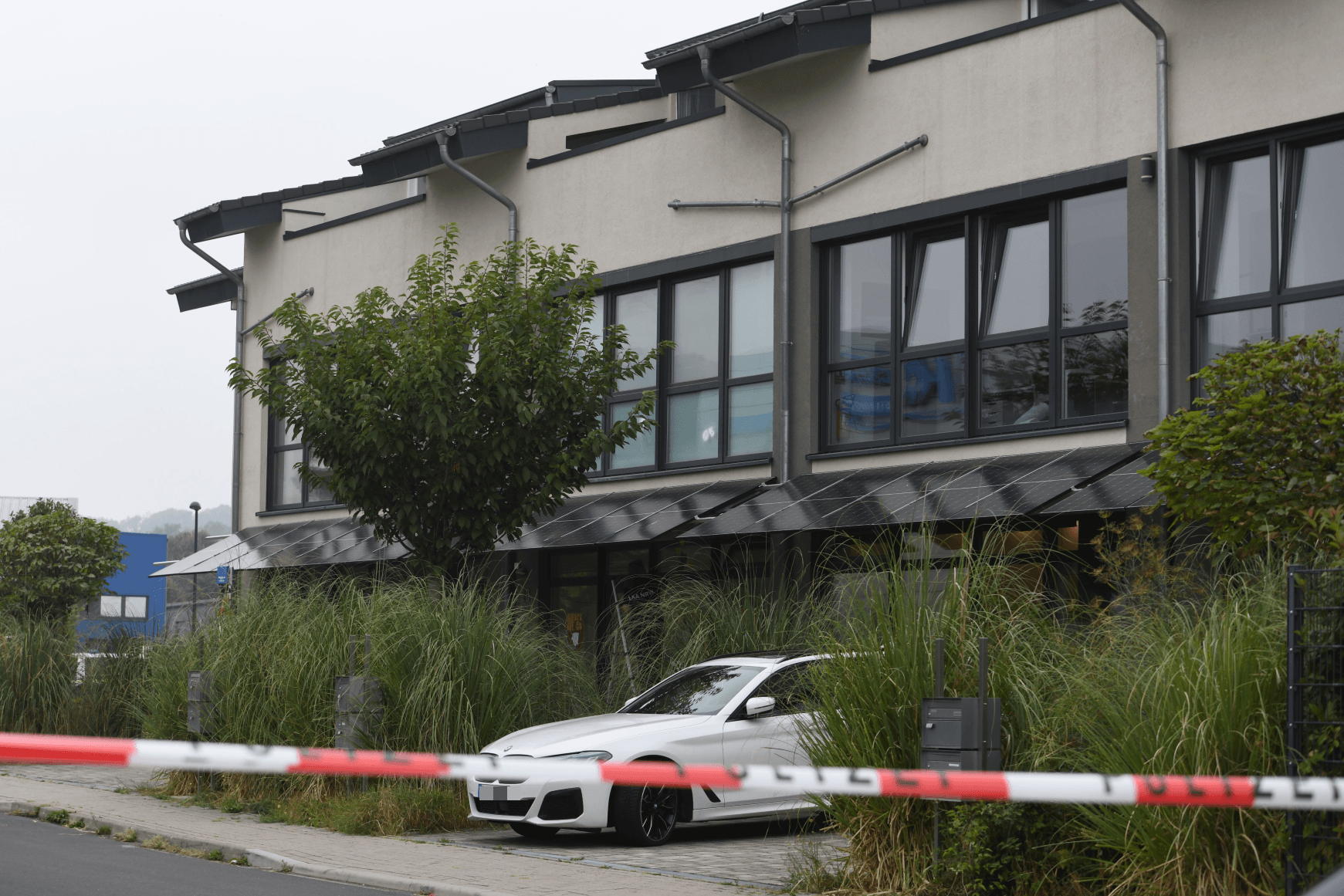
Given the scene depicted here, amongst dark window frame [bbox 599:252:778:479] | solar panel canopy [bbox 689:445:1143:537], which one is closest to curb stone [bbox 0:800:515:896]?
solar panel canopy [bbox 689:445:1143:537]

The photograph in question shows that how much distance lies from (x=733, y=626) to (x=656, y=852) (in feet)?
11.2

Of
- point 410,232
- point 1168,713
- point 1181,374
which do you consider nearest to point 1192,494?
point 1168,713

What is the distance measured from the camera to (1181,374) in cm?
1399

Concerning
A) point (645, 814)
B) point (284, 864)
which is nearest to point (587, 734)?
point (645, 814)

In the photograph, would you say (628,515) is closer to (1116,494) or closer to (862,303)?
(862,303)

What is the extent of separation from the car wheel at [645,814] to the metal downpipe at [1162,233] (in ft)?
19.3

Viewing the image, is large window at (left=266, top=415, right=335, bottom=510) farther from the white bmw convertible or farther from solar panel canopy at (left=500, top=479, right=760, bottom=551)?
the white bmw convertible

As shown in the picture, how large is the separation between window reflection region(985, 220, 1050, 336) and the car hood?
239 inches

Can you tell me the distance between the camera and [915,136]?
54.6ft

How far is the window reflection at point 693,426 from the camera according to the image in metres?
18.7

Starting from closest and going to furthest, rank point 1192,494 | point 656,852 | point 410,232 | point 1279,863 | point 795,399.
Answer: point 1279,863
point 1192,494
point 656,852
point 795,399
point 410,232

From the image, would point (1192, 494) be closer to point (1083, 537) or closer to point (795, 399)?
point (1083, 537)

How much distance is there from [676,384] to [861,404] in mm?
2965

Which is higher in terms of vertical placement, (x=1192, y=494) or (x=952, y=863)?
(x=1192, y=494)
